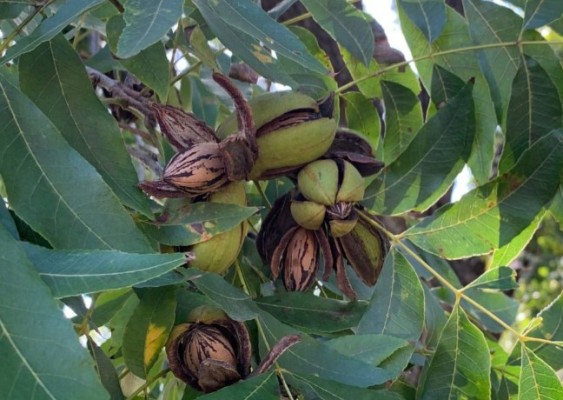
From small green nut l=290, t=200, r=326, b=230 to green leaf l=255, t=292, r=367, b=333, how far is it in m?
0.10

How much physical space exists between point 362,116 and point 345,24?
21cm

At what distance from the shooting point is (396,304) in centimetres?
116

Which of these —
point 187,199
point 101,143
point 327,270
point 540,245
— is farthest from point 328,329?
point 540,245

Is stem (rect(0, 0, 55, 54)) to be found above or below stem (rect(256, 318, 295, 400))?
above

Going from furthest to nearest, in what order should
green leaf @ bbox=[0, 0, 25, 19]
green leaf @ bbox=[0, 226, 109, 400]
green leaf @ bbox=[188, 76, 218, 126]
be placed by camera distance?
green leaf @ bbox=[188, 76, 218, 126] < green leaf @ bbox=[0, 0, 25, 19] < green leaf @ bbox=[0, 226, 109, 400]

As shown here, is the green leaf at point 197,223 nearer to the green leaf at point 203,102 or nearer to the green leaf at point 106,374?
the green leaf at point 106,374

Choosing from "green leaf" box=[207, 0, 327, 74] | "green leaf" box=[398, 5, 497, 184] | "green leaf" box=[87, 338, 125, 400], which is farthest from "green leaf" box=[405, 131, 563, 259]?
"green leaf" box=[87, 338, 125, 400]

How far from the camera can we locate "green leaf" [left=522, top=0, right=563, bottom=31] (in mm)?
1262

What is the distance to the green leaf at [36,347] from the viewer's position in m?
0.72

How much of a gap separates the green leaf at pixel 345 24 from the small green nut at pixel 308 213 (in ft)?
0.94

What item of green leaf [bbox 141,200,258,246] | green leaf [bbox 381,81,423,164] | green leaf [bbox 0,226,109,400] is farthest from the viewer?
green leaf [bbox 381,81,423,164]

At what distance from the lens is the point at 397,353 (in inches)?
40.9

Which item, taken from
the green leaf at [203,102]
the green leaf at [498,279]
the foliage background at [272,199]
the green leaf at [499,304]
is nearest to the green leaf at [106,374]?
the foliage background at [272,199]

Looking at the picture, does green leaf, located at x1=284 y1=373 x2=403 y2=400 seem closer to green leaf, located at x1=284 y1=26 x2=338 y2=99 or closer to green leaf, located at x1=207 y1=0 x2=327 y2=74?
green leaf, located at x1=207 y1=0 x2=327 y2=74
